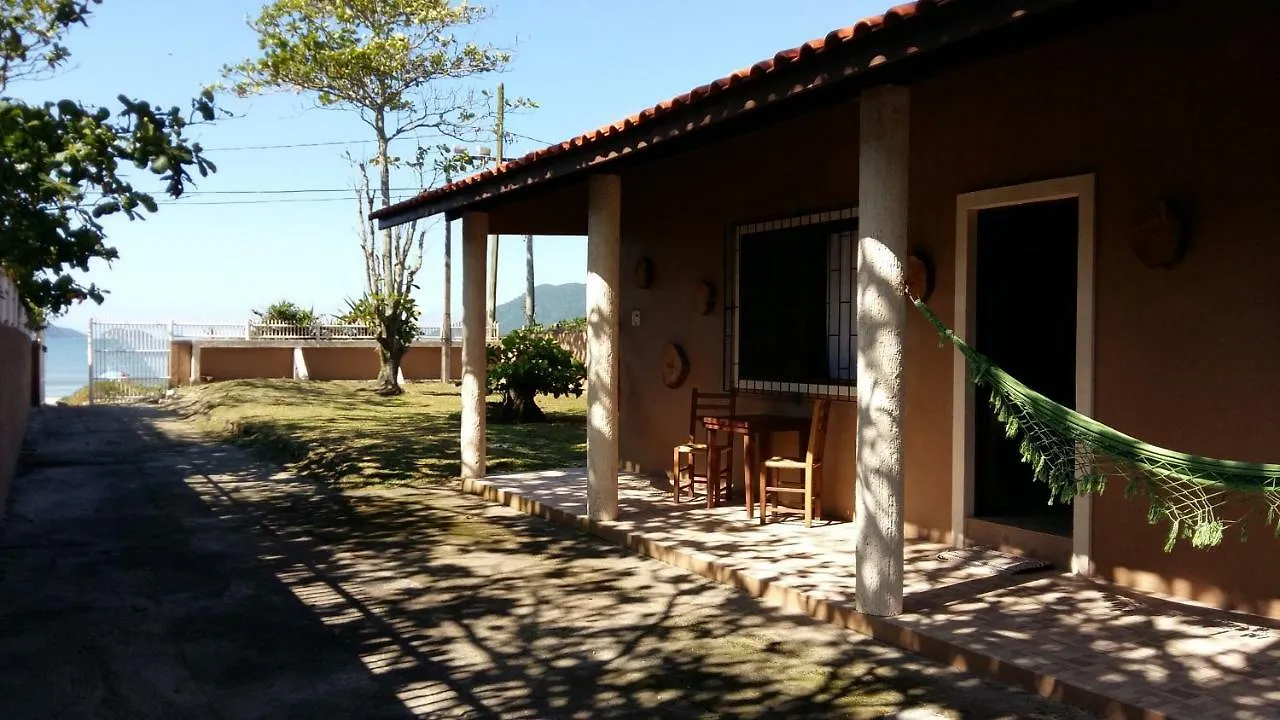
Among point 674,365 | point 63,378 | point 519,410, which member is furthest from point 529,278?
point 63,378

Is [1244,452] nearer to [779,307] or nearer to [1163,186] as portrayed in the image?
[1163,186]

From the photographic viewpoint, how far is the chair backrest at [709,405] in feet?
28.7

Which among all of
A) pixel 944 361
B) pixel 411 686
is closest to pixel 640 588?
pixel 411 686

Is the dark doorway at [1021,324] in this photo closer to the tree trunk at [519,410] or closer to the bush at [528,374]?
the bush at [528,374]

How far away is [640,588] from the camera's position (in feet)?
19.9

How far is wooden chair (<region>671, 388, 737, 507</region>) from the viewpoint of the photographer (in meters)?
8.31

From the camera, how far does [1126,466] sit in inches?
176

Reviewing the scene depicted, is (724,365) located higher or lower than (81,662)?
higher

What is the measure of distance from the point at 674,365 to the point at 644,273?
3.54 feet

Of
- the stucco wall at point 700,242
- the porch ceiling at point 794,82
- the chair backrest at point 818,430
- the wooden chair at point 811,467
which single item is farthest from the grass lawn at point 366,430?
the chair backrest at point 818,430

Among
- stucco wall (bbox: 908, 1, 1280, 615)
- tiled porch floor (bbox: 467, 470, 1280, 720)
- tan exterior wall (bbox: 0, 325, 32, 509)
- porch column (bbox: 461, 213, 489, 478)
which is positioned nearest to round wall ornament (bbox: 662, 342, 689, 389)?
porch column (bbox: 461, 213, 489, 478)

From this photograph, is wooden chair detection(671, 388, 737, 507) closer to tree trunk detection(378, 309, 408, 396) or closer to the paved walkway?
the paved walkway

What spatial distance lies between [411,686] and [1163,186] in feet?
14.4

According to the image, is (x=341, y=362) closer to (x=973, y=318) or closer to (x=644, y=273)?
(x=644, y=273)
